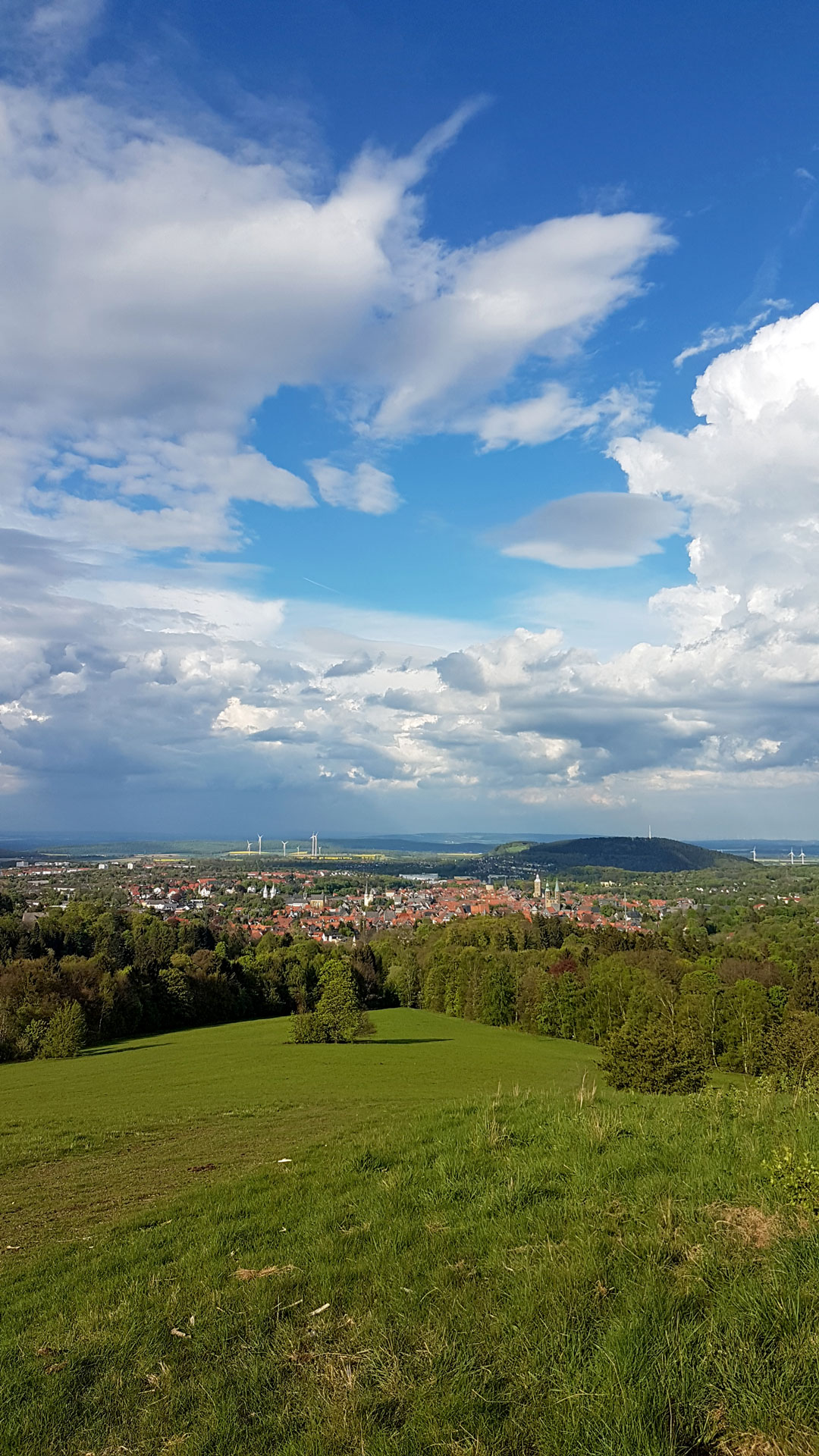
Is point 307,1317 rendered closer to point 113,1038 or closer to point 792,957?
point 113,1038

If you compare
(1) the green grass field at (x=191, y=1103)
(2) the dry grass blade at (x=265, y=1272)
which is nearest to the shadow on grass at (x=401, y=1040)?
(1) the green grass field at (x=191, y=1103)

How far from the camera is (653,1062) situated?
30797mm

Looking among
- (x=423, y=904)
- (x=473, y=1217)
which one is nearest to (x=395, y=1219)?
(x=473, y=1217)

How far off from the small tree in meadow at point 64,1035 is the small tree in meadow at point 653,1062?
3499 cm

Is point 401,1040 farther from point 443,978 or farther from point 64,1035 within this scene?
point 443,978

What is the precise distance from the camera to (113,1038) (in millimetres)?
62156

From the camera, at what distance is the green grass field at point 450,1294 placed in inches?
156

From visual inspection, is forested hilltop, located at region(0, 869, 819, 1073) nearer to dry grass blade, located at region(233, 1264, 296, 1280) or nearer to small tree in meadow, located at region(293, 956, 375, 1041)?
small tree in meadow, located at region(293, 956, 375, 1041)

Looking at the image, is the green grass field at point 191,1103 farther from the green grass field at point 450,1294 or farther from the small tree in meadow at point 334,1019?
the small tree in meadow at point 334,1019

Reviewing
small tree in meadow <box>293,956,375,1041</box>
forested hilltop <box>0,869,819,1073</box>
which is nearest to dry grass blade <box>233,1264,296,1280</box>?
forested hilltop <box>0,869,819,1073</box>

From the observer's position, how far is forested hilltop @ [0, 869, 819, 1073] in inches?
2090

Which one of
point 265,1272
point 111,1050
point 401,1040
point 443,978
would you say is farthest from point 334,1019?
point 265,1272

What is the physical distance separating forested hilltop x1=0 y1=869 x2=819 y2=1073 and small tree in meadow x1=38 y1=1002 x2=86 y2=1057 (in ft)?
0.31

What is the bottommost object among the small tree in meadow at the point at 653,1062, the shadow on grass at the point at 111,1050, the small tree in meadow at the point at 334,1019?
the shadow on grass at the point at 111,1050
